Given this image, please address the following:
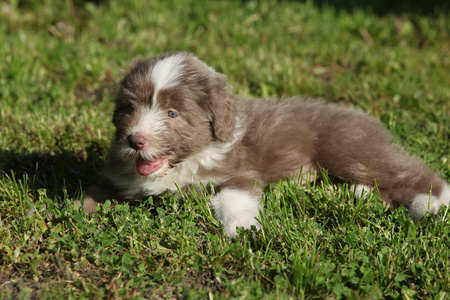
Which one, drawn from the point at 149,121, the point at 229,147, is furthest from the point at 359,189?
the point at 149,121

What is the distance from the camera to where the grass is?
339 centimetres

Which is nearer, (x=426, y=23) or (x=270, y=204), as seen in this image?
(x=270, y=204)

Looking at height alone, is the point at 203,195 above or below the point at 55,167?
above

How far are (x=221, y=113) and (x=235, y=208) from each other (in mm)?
806

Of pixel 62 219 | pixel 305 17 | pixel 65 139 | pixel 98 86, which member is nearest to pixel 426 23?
pixel 305 17

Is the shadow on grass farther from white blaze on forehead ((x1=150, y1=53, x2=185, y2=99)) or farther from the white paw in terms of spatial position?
the white paw

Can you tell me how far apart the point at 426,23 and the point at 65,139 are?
6162mm

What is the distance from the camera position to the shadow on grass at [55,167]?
190 inches

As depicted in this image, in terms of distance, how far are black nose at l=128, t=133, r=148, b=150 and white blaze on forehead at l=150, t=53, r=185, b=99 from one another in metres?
0.42

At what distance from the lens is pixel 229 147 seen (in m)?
4.41

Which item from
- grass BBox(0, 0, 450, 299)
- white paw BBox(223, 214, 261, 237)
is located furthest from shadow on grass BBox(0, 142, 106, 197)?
white paw BBox(223, 214, 261, 237)

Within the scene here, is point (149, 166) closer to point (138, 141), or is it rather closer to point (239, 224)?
point (138, 141)

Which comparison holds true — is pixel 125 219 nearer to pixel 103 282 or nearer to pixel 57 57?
pixel 103 282

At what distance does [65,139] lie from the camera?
18.0ft
